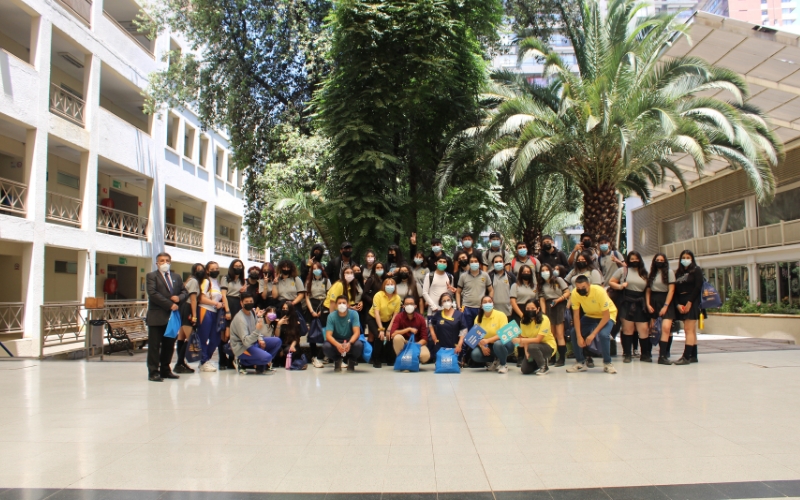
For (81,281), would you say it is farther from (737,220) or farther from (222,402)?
(737,220)

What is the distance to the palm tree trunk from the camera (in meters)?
15.7

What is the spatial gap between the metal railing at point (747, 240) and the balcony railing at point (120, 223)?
80.4ft

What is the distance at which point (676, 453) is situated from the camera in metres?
5.00

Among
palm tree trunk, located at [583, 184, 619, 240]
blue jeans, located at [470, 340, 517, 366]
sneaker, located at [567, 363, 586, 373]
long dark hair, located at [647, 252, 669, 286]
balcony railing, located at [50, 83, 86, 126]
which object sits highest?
balcony railing, located at [50, 83, 86, 126]

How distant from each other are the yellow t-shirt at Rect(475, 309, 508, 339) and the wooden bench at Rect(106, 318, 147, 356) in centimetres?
1078

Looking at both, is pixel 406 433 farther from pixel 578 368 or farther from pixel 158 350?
pixel 158 350

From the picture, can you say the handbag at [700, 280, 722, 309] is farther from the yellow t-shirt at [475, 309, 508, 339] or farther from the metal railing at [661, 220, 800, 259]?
the metal railing at [661, 220, 800, 259]

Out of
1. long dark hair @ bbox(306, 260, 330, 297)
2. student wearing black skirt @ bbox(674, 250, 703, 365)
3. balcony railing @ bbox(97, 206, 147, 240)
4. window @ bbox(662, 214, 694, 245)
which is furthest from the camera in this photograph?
window @ bbox(662, 214, 694, 245)

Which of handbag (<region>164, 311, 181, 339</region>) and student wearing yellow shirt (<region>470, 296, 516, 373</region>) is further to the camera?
student wearing yellow shirt (<region>470, 296, 516, 373</region>)

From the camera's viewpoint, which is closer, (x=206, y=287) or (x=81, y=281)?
(x=206, y=287)

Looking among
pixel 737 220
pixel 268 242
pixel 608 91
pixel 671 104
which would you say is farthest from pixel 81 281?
pixel 737 220

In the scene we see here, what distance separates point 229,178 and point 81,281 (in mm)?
17502

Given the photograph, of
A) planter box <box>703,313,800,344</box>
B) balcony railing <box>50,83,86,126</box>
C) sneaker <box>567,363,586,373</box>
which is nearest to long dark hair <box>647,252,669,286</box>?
sneaker <box>567,363,586,373</box>

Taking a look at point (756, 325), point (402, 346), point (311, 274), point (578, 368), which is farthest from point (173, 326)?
point (756, 325)
